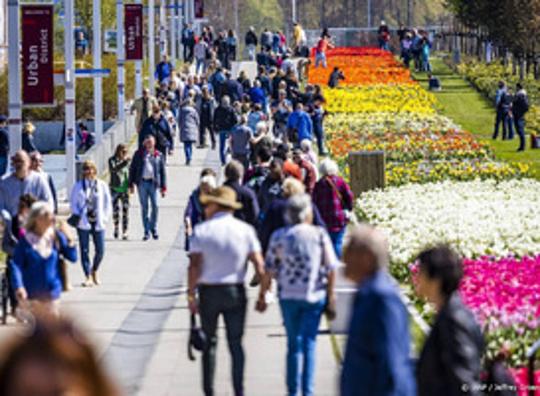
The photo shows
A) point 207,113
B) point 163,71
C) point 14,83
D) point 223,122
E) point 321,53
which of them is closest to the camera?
point 14,83

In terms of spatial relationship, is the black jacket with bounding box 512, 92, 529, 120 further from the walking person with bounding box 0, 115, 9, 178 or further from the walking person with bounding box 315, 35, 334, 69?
the walking person with bounding box 315, 35, 334, 69

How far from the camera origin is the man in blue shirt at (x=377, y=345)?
7.16 meters

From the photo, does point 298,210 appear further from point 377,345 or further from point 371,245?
point 377,345

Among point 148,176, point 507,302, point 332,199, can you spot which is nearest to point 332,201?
point 332,199

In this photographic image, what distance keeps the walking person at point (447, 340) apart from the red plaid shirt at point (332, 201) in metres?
10.2

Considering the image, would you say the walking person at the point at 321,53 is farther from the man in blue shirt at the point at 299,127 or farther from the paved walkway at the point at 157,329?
the paved walkway at the point at 157,329

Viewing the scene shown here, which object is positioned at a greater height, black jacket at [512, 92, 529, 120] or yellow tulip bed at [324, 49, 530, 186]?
black jacket at [512, 92, 529, 120]

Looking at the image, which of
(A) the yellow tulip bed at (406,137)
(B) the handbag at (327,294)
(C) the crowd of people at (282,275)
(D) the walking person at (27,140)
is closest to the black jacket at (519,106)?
(A) the yellow tulip bed at (406,137)

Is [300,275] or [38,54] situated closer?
[300,275]

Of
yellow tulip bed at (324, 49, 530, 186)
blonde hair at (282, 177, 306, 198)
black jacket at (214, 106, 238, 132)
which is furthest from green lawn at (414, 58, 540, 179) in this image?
→ blonde hair at (282, 177, 306, 198)

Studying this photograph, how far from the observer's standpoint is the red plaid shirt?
17844mm

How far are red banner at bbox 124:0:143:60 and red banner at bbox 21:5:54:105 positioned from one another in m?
20.8

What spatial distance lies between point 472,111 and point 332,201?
1493 inches

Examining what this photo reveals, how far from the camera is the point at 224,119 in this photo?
35.7 meters
